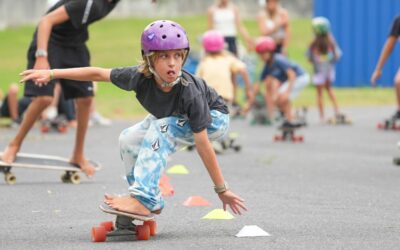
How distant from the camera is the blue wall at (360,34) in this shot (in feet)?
85.1

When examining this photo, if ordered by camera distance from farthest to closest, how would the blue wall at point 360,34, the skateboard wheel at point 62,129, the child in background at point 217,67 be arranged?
the blue wall at point 360,34 < the skateboard wheel at point 62,129 < the child in background at point 217,67

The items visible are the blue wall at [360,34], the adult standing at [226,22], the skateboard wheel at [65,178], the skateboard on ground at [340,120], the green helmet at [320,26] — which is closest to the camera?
the skateboard wheel at [65,178]

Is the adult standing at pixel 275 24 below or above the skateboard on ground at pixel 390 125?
above

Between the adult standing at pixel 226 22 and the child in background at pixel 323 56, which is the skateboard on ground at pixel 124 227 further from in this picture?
the adult standing at pixel 226 22

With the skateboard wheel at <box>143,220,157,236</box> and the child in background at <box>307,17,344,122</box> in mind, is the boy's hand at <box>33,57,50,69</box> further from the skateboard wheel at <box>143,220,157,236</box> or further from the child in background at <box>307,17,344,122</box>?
the child in background at <box>307,17,344,122</box>

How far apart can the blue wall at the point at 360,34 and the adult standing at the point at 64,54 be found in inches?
638

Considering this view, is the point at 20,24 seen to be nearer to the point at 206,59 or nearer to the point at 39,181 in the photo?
the point at 206,59

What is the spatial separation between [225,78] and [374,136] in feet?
8.25

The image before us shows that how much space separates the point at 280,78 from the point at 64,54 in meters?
8.22

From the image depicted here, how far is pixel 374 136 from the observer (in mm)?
15734

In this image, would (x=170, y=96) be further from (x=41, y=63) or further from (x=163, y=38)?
(x=41, y=63)

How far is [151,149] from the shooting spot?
22.9ft

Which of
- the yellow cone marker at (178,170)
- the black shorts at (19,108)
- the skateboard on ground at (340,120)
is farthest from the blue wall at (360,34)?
the yellow cone marker at (178,170)

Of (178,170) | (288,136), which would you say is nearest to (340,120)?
(288,136)
